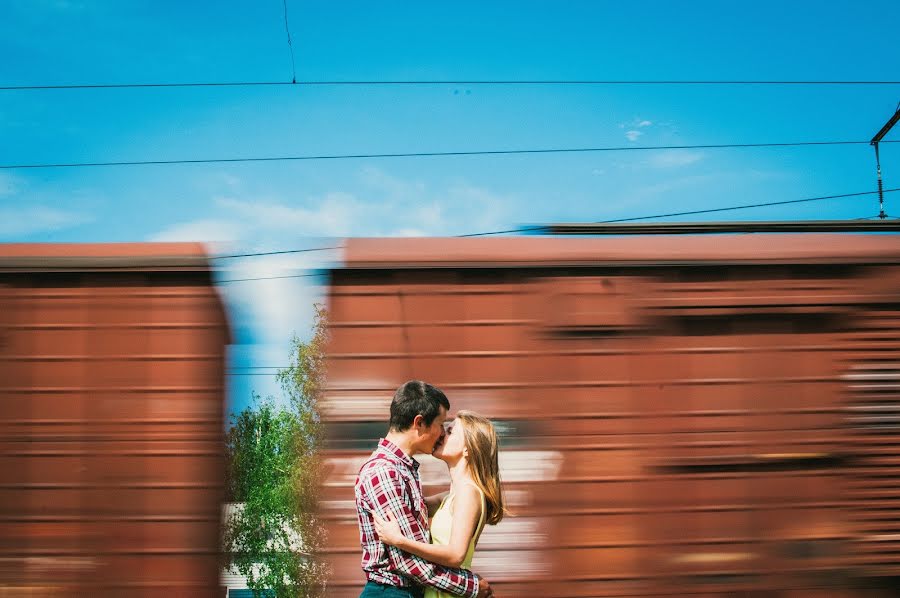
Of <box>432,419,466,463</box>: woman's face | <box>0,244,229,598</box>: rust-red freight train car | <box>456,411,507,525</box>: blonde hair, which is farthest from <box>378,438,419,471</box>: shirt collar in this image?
<box>0,244,229,598</box>: rust-red freight train car

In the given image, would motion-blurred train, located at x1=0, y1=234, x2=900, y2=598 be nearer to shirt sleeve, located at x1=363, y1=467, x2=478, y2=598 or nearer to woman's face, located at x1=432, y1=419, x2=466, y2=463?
woman's face, located at x1=432, y1=419, x2=466, y2=463

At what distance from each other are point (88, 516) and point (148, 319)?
118 cm

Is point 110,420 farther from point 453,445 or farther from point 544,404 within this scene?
point 544,404

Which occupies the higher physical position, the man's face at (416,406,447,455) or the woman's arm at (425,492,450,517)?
the man's face at (416,406,447,455)

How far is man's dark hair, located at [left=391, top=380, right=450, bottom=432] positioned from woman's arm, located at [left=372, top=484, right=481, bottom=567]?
1.19 ft

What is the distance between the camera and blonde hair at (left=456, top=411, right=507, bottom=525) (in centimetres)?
266

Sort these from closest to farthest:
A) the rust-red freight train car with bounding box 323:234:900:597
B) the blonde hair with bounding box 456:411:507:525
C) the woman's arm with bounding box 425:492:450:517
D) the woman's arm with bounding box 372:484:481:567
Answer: the woman's arm with bounding box 372:484:481:567 < the blonde hair with bounding box 456:411:507:525 < the woman's arm with bounding box 425:492:450:517 < the rust-red freight train car with bounding box 323:234:900:597

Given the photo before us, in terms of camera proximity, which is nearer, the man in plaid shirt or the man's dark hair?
the man in plaid shirt

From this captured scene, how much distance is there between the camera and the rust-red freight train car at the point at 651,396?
3.60m

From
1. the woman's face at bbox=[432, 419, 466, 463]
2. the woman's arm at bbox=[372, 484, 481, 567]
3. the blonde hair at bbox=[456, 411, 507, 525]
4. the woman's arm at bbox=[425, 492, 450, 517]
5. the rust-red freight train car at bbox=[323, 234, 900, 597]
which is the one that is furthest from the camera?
→ the rust-red freight train car at bbox=[323, 234, 900, 597]

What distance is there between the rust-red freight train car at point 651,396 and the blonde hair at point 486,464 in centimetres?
91

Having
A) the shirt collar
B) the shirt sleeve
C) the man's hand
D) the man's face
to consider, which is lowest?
the man's hand

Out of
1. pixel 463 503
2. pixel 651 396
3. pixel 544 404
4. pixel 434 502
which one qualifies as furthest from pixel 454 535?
pixel 651 396

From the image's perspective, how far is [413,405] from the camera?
9.14 feet
